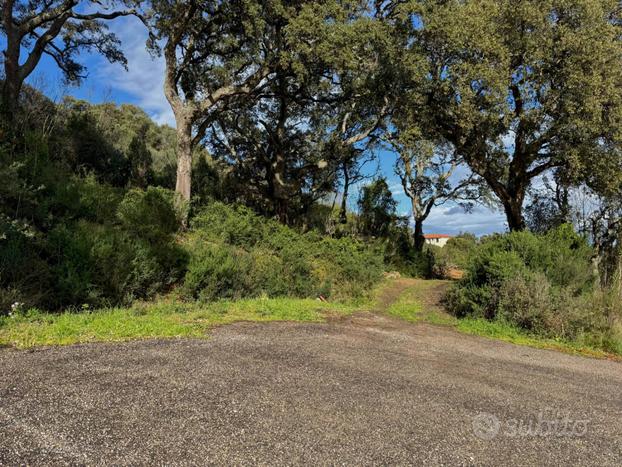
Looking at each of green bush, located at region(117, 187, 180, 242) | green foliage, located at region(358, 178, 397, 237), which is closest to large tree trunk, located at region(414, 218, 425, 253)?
green foliage, located at region(358, 178, 397, 237)

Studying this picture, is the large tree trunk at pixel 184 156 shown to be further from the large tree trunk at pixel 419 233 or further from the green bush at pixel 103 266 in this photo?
the large tree trunk at pixel 419 233

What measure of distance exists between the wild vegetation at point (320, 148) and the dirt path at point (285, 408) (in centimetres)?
269

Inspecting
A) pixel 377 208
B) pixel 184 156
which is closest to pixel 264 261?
pixel 184 156

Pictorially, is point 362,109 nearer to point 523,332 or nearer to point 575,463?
point 523,332

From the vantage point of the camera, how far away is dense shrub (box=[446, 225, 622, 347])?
808 cm

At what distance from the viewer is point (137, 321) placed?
542 cm

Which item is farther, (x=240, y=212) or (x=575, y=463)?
(x=240, y=212)

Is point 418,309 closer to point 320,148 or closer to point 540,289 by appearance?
point 540,289

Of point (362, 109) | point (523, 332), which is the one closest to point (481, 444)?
point (523, 332)

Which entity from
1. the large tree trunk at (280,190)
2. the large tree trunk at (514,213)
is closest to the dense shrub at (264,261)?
the large tree trunk at (280,190)

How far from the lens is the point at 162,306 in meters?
7.05

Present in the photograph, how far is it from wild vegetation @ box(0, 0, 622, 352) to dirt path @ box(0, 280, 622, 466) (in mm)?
2692

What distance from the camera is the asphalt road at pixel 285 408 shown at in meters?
2.39

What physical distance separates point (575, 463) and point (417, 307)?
28.5ft
